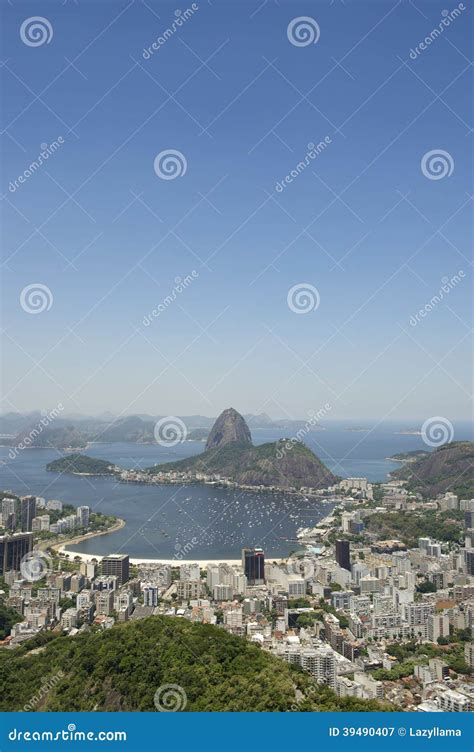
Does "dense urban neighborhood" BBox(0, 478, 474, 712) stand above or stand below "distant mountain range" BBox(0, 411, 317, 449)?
below

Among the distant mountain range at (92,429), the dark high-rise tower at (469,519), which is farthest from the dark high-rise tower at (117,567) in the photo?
the dark high-rise tower at (469,519)

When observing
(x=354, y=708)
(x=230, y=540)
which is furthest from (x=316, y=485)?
(x=354, y=708)

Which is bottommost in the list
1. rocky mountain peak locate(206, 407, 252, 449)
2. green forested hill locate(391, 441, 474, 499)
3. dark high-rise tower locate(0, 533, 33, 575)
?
dark high-rise tower locate(0, 533, 33, 575)

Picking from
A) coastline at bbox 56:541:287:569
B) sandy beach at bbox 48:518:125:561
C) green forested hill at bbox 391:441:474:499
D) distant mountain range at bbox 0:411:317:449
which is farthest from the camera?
A: distant mountain range at bbox 0:411:317:449

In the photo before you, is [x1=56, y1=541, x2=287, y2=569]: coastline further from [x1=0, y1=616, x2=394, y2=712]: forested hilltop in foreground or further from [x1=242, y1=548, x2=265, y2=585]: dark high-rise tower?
[x1=0, y1=616, x2=394, y2=712]: forested hilltop in foreground

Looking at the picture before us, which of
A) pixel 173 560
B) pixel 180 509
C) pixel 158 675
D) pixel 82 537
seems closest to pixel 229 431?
pixel 180 509

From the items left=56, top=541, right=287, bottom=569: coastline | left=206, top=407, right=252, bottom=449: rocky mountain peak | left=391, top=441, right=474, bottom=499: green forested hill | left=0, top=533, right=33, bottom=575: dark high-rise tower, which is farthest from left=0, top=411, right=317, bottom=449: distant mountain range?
left=391, top=441, right=474, bottom=499: green forested hill
